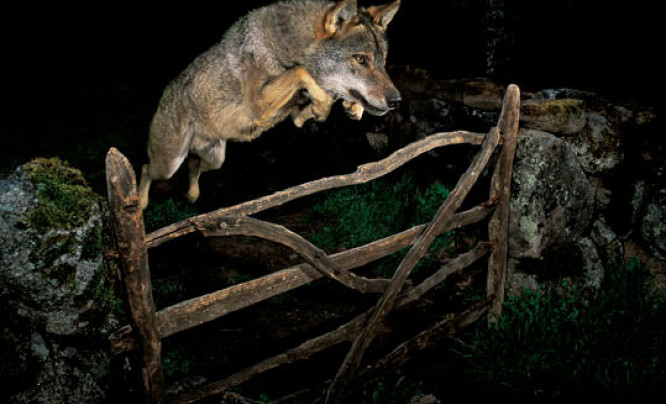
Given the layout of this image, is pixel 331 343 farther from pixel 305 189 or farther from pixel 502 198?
pixel 502 198

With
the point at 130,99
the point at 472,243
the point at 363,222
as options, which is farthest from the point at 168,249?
the point at 130,99

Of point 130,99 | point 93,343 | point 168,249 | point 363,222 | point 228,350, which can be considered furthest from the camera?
point 130,99

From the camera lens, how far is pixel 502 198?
348 cm

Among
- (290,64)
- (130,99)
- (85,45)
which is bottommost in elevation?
(290,64)

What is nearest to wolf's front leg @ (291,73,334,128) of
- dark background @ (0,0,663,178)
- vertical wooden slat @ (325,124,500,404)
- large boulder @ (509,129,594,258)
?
vertical wooden slat @ (325,124,500,404)

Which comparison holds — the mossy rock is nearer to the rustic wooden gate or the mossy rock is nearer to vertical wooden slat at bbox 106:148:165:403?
the rustic wooden gate

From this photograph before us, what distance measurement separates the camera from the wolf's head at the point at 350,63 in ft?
10.6

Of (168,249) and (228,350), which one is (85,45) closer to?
(168,249)

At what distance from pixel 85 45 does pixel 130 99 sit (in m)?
2.04

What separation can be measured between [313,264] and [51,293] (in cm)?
120

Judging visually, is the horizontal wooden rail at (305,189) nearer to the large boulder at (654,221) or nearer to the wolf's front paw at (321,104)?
the wolf's front paw at (321,104)

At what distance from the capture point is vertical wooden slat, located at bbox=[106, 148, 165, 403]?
166 centimetres

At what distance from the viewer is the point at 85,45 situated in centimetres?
1089

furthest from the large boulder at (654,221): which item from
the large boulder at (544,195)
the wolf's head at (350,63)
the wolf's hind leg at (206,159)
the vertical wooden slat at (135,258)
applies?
the vertical wooden slat at (135,258)
